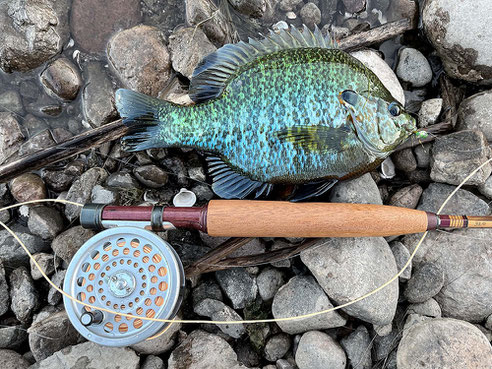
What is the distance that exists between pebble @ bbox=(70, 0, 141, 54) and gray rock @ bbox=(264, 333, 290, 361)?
266 centimetres

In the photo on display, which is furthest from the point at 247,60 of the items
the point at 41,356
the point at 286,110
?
the point at 41,356

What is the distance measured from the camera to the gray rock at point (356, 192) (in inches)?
104

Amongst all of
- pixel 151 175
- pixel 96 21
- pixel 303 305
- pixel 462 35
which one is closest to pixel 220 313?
pixel 303 305

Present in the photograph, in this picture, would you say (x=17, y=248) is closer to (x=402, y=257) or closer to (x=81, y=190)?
(x=81, y=190)

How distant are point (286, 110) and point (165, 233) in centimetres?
124

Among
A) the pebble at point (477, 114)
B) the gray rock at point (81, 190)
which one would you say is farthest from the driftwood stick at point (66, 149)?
the pebble at point (477, 114)

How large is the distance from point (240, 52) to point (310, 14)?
1.01m

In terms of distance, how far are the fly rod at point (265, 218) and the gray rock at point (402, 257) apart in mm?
447

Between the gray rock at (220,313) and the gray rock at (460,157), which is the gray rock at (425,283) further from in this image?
the gray rock at (220,313)

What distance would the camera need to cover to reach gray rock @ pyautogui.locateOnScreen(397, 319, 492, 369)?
233 centimetres

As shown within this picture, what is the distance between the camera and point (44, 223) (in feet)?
8.97

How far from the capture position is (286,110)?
2479mm

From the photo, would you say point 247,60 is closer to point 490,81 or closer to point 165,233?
point 165,233

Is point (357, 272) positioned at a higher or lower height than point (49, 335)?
higher
